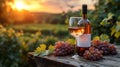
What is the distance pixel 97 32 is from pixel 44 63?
1.55 metres

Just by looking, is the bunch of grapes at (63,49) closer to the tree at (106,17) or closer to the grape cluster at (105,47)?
the grape cluster at (105,47)

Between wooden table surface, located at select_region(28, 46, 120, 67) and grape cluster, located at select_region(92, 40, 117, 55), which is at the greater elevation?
grape cluster, located at select_region(92, 40, 117, 55)

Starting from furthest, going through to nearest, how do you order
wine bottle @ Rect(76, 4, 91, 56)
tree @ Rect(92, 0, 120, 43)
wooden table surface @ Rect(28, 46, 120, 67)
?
tree @ Rect(92, 0, 120, 43), wine bottle @ Rect(76, 4, 91, 56), wooden table surface @ Rect(28, 46, 120, 67)

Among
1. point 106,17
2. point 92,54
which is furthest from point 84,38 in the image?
point 106,17

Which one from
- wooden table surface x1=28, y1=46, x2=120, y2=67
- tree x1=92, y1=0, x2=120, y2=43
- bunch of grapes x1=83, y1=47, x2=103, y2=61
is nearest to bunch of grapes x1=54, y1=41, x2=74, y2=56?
wooden table surface x1=28, y1=46, x2=120, y2=67

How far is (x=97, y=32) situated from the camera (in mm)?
3670

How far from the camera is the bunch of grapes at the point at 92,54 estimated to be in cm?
202

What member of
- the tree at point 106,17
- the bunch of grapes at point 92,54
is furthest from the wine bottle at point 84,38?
the tree at point 106,17

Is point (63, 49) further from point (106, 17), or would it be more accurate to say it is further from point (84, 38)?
point (106, 17)

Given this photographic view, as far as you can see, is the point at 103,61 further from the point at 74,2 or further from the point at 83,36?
the point at 74,2

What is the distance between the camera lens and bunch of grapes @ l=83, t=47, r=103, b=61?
2.02 metres

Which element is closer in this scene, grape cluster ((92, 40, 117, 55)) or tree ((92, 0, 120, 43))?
grape cluster ((92, 40, 117, 55))

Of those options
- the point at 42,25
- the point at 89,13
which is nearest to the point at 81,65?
the point at 89,13

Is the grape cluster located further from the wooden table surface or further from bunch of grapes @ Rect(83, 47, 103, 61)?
bunch of grapes @ Rect(83, 47, 103, 61)
